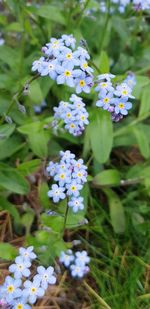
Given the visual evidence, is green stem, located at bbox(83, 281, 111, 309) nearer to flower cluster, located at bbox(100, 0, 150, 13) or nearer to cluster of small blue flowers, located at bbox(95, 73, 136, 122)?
A: cluster of small blue flowers, located at bbox(95, 73, 136, 122)

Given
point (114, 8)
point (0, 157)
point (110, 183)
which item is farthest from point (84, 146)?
point (114, 8)

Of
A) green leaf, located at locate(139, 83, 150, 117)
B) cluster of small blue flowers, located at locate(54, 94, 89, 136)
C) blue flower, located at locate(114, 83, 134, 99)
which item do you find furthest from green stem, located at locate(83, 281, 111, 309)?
green leaf, located at locate(139, 83, 150, 117)

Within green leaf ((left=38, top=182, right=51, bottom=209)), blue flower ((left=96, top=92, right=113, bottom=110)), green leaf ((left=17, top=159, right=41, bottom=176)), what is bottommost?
green leaf ((left=38, top=182, right=51, bottom=209))

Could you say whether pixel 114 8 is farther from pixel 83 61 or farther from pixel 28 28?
pixel 83 61

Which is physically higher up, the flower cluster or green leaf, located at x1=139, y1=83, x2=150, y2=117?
the flower cluster

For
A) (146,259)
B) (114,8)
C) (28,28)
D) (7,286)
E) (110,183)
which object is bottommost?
(7,286)

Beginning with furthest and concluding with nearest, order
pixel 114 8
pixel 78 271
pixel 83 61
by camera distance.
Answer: pixel 114 8 < pixel 78 271 < pixel 83 61
